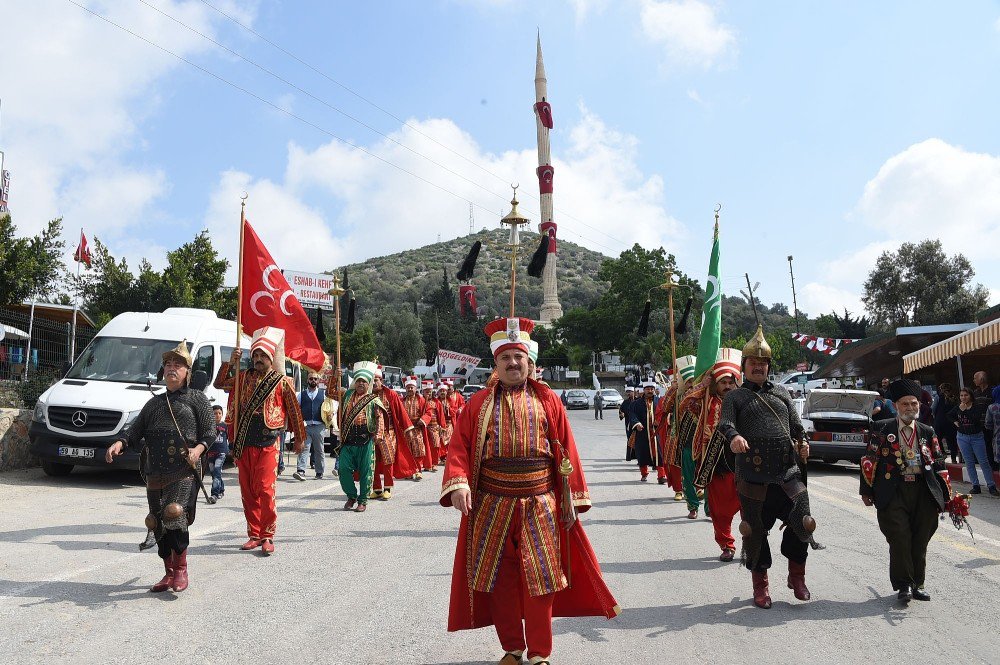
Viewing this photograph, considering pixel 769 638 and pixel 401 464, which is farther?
pixel 401 464

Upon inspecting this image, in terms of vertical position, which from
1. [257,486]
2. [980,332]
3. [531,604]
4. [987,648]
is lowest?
[987,648]

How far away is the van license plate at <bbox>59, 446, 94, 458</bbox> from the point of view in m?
A: 10.8

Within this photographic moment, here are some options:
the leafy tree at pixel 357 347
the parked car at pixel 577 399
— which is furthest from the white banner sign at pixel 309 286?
the parked car at pixel 577 399

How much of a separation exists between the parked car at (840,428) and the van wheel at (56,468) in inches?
487

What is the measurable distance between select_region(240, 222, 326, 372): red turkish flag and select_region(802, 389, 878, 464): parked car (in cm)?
923

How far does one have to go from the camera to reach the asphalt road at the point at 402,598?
14.6ft

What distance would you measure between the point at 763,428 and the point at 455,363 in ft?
133

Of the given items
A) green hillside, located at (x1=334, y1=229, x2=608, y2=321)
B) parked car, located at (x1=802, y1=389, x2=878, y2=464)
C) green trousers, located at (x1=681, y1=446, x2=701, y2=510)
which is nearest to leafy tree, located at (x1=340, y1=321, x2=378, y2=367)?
green hillside, located at (x1=334, y1=229, x2=608, y2=321)

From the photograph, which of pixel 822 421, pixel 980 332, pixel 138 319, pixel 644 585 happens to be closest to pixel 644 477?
pixel 822 421

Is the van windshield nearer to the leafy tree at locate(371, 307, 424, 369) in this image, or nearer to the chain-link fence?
Result: the chain-link fence

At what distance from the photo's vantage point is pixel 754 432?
573 centimetres

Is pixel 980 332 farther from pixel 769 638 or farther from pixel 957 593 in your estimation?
pixel 769 638

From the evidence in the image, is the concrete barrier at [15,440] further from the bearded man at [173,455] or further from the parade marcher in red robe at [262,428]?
the bearded man at [173,455]

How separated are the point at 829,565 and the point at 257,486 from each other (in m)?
5.14
